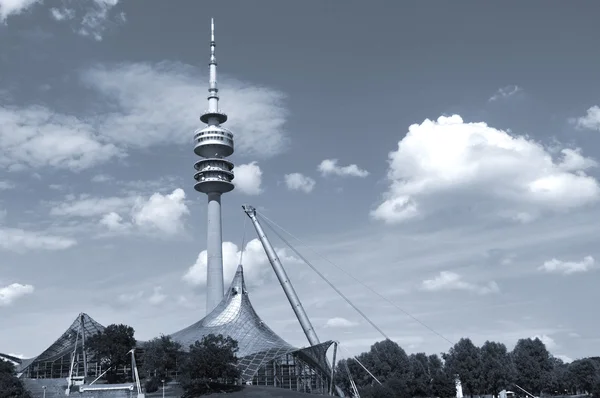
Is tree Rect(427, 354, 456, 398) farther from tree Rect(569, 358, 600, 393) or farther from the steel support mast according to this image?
tree Rect(569, 358, 600, 393)

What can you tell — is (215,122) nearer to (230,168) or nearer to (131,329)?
(230,168)

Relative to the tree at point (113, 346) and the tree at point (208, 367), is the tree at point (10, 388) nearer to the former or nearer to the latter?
the tree at point (113, 346)

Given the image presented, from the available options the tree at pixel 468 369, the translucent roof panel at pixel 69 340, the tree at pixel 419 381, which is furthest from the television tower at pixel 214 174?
the tree at pixel 468 369

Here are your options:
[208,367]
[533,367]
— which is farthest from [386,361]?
[208,367]

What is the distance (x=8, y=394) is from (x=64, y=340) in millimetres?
35547

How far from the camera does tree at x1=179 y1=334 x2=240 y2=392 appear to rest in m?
91.8

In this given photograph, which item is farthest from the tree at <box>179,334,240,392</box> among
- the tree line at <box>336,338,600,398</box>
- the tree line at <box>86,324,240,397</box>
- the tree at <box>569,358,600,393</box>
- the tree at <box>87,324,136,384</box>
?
the tree at <box>569,358,600,393</box>

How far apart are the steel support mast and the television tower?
63.2 ft

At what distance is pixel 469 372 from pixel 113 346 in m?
63.9

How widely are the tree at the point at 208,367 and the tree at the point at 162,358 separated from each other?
7878 mm

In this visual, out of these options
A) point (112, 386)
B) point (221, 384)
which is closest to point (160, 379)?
point (112, 386)

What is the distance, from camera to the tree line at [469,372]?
4599 inches

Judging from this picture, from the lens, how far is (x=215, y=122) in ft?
513

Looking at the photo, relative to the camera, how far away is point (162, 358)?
337 ft
